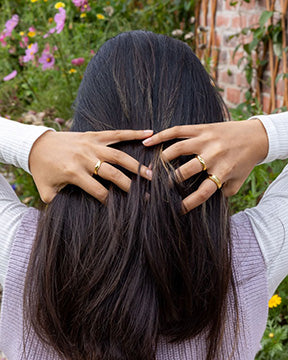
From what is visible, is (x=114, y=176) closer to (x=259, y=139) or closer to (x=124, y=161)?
(x=124, y=161)

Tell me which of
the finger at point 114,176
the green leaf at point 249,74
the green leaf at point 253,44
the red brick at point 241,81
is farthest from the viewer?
the red brick at point 241,81

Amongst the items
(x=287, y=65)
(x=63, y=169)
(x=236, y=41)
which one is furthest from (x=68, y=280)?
(x=236, y=41)

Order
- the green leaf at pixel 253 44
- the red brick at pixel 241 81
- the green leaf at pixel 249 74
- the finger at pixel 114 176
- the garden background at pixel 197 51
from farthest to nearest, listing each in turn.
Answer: the red brick at pixel 241 81
the green leaf at pixel 249 74
the green leaf at pixel 253 44
the garden background at pixel 197 51
the finger at pixel 114 176

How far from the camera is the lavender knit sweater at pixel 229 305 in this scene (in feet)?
2.65

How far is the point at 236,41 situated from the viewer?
234 centimetres

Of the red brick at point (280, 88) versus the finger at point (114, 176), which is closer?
the finger at point (114, 176)

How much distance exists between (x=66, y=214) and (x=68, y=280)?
0.39 feet

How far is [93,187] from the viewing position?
28.2 inches

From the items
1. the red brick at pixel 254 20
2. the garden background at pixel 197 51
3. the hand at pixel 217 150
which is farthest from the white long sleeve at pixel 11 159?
the red brick at pixel 254 20

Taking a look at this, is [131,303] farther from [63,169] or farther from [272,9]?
[272,9]

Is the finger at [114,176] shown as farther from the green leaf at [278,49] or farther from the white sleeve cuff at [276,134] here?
the green leaf at [278,49]

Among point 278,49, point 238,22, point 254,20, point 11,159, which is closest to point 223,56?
point 238,22

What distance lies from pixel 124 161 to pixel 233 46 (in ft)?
6.21

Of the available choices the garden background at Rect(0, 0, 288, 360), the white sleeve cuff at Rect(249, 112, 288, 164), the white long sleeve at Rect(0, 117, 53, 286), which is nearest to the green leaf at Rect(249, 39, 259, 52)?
the garden background at Rect(0, 0, 288, 360)
